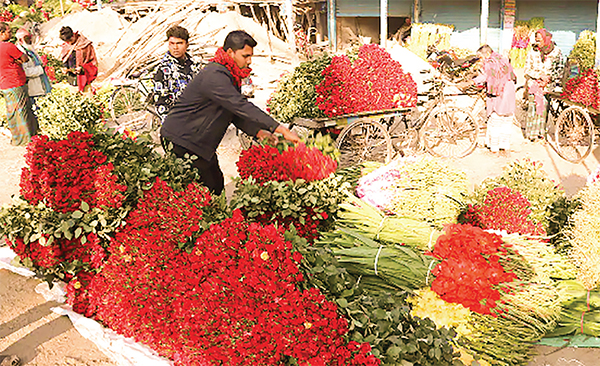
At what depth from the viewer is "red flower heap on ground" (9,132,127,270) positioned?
3.37 metres

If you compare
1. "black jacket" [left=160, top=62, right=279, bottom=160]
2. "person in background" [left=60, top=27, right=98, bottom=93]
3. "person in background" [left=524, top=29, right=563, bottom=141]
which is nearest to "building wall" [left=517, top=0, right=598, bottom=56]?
"person in background" [left=524, top=29, right=563, bottom=141]

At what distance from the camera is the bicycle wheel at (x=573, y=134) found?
8.38 metres

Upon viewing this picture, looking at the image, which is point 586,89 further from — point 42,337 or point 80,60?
point 80,60

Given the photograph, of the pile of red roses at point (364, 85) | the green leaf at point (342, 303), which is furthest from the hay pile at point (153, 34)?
the green leaf at point (342, 303)

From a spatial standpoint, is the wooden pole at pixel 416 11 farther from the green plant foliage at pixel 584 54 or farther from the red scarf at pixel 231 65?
the red scarf at pixel 231 65

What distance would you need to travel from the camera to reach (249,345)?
8.22 feet

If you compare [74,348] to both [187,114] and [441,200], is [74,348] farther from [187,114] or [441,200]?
[441,200]

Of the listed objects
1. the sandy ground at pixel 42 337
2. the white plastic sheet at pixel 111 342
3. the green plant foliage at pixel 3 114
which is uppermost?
the white plastic sheet at pixel 111 342

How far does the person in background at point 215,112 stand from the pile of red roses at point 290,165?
13cm

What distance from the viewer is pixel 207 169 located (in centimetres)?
472

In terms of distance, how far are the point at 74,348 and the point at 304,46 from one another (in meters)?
18.0

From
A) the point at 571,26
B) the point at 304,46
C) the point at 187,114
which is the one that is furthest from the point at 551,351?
the point at 304,46

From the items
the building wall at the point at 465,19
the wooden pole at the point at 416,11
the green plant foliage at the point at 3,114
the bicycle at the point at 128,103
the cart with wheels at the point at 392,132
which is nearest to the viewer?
the cart with wheels at the point at 392,132

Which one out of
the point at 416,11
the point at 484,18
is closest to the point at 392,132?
the point at 484,18
